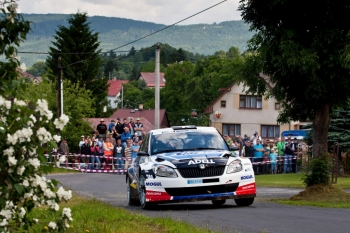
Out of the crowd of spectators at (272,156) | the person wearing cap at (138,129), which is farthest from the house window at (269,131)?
the person wearing cap at (138,129)

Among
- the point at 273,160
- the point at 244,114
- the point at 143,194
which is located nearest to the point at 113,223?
the point at 143,194

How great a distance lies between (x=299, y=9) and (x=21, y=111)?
13871 millimetres

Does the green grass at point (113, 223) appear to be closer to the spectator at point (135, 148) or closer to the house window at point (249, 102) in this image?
the spectator at point (135, 148)

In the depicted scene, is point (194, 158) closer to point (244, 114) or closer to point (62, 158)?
point (62, 158)

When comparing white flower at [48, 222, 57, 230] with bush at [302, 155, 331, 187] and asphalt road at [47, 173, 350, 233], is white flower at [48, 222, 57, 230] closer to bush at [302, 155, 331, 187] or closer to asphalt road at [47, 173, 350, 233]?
asphalt road at [47, 173, 350, 233]

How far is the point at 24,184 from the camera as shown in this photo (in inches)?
258

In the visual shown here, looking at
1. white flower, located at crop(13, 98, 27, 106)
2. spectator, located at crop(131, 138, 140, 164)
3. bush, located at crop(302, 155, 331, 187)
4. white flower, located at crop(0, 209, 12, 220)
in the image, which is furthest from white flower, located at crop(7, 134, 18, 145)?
spectator, located at crop(131, 138, 140, 164)

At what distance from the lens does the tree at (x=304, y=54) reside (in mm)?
19219

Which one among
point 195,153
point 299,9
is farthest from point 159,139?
point 299,9

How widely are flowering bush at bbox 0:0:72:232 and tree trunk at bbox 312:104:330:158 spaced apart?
46.8 feet

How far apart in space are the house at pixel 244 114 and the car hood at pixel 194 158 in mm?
79485

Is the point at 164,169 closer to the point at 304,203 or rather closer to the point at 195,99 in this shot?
the point at 304,203

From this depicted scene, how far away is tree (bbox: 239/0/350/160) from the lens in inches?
757

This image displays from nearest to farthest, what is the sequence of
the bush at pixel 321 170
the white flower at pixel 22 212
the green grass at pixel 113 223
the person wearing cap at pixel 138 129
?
the white flower at pixel 22 212 → the green grass at pixel 113 223 → the bush at pixel 321 170 → the person wearing cap at pixel 138 129
